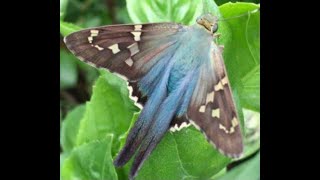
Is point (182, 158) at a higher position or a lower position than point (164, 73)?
lower

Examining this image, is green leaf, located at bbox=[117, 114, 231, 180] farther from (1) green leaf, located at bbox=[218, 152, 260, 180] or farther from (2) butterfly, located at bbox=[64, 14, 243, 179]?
(1) green leaf, located at bbox=[218, 152, 260, 180]

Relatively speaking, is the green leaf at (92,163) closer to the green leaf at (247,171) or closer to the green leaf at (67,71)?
the green leaf at (247,171)

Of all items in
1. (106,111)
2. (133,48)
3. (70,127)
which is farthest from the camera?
(70,127)

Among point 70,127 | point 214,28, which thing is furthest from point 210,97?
point 70,127

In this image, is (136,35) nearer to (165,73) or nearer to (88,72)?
(165,73)

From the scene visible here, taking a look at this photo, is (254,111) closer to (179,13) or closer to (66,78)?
(179,13)

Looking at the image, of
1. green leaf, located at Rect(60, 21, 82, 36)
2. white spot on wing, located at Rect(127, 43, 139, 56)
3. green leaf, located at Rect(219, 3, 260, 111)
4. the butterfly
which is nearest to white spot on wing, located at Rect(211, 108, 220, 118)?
A: the butterfly
